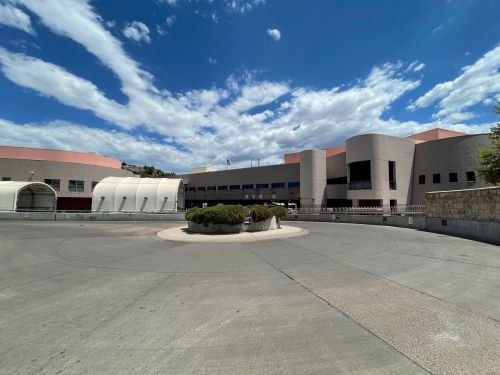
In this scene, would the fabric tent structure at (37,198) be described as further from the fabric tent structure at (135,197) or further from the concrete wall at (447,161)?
the concrete wall at (447,161)

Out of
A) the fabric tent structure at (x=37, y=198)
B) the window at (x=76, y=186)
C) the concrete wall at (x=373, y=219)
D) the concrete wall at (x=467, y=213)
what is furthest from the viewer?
the window at (x=76, y=186)

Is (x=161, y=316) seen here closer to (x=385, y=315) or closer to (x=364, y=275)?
(x=385, y=315)

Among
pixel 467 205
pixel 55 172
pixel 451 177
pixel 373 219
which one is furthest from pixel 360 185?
pixel 55 172

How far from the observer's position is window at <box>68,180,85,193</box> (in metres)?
54.4

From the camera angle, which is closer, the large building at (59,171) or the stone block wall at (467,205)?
the stone block wall at (467,205)

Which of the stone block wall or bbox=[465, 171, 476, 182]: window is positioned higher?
bbox=[465, 171, 476, 182]: window

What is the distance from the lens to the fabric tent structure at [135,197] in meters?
43.0

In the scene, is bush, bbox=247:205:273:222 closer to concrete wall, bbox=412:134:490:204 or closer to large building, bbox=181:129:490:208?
Result: large building, bbox=181:129:490:208

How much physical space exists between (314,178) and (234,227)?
30547mm

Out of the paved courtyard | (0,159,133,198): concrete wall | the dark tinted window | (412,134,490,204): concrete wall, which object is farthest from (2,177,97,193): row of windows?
(412,134,490,204): concrete wall

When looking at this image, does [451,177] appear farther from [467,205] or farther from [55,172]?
[55,172]

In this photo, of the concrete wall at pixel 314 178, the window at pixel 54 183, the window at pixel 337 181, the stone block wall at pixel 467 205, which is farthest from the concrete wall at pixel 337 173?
the window at pixel 54 183

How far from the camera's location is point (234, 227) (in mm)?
17594

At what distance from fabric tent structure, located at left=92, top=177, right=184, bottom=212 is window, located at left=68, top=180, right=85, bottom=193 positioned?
1422 cm
